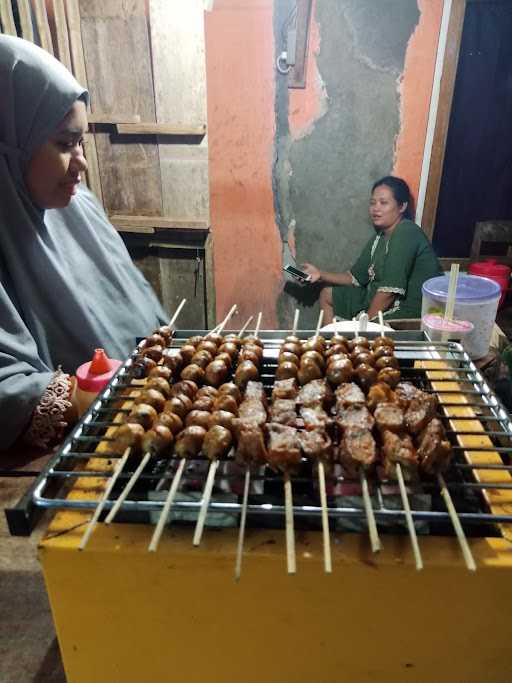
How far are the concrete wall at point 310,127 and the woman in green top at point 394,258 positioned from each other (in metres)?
0.17

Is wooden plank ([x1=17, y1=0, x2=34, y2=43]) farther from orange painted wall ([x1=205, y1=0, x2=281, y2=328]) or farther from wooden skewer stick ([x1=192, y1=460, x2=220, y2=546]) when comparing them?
wooden skewer stick ([x1=192, y1=460, x2=220, y2=546])

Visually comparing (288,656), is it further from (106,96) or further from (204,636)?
(106,96)

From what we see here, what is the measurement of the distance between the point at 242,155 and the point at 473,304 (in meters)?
3.07

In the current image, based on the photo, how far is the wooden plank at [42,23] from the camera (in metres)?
4.04

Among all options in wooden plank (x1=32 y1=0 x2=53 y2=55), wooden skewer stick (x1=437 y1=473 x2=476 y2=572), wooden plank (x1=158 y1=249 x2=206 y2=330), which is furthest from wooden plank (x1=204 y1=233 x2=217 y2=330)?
wooden skewer stick (x1=437 y1=473 x2=476 y2=572)

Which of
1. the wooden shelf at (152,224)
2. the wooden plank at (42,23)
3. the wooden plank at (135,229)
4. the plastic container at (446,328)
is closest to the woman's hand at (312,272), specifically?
the wooden shelf at (152,224)

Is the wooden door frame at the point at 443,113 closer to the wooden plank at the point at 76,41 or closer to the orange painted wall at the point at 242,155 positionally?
the orange painted wall at the point at 242,155

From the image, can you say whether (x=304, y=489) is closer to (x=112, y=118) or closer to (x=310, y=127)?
(x=310, y=127)

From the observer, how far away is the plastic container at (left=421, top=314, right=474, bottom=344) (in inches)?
93.5

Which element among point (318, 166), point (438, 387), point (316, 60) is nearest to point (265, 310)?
point (318, 166)

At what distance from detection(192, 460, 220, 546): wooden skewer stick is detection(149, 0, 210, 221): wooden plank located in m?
3.98

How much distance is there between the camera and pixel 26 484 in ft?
6.12

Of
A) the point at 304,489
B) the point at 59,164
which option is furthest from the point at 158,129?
the point at 304,489

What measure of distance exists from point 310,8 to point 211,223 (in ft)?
6.95
